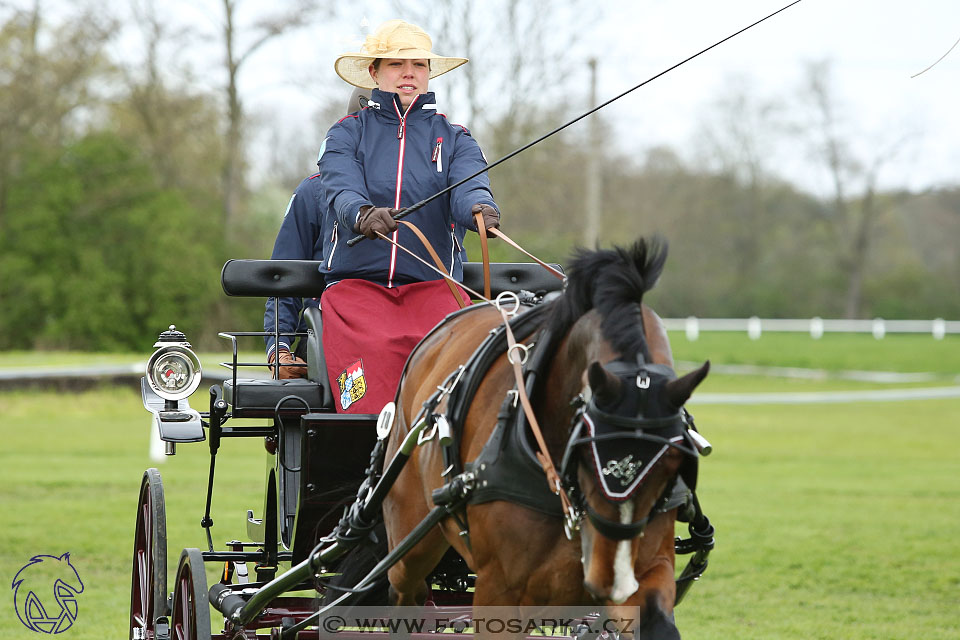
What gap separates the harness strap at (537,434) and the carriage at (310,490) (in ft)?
0.07

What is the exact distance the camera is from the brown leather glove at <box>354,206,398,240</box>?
12.5 feet

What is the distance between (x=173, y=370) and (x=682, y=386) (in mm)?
2919

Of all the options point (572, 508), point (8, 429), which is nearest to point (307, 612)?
point (572, 508)

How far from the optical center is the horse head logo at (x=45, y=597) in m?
6.44

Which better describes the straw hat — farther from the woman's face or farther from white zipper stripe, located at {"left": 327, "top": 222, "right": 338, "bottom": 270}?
white zipper stripe, located at {"left": 327, "top": 222, "right": 338, "bottom": 270}

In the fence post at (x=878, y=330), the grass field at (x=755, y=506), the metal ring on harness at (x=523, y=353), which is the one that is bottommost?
the grass field at (x=755, y=506)

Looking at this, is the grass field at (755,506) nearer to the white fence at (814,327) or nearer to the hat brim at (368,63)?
the hat brim at (368,63)

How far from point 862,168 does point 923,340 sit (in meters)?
7.70

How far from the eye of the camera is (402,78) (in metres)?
4.36

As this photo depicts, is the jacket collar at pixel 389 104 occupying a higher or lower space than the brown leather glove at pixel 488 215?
higher

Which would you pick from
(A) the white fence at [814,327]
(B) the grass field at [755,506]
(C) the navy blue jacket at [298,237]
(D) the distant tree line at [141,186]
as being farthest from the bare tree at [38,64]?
(C) the navy blue jacket at [298,237]

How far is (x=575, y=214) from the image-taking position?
98.8 feet

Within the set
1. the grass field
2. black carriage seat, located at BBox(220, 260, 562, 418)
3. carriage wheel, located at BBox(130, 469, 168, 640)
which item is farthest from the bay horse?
the grass field

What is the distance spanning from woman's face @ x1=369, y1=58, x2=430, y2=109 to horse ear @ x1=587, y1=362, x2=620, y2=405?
2092 millimetres
